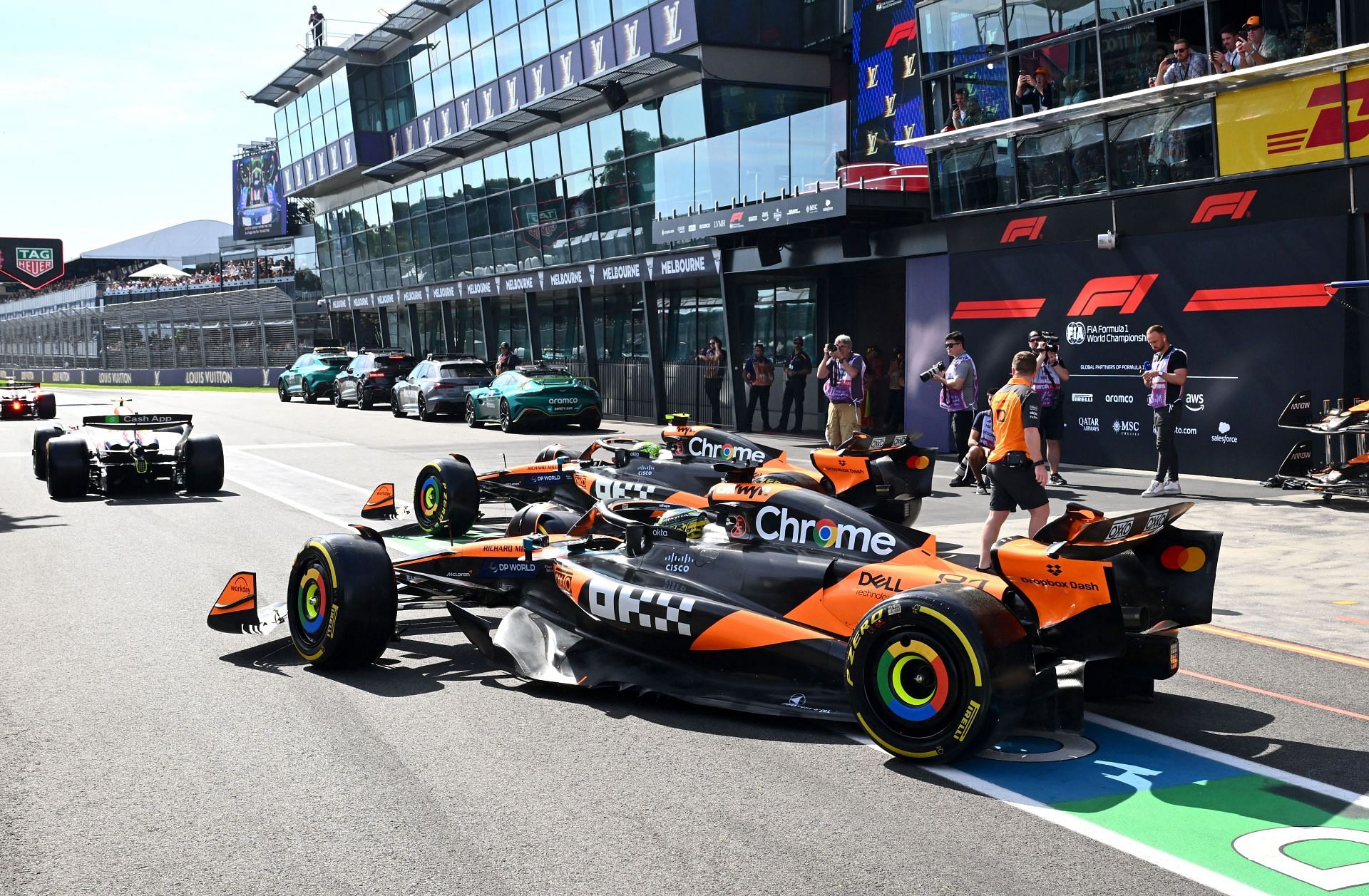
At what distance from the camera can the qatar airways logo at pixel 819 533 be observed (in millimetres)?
6383

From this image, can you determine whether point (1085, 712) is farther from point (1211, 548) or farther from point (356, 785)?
point (356, 785)

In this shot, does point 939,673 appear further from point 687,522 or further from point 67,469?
point 67,469

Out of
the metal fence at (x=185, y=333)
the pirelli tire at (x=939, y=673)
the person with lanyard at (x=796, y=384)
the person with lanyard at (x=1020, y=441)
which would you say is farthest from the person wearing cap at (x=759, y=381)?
the metal fence at (x=185, y=333)

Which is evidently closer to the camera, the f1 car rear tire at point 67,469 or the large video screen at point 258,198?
the f1 car rear tire at point 67,469

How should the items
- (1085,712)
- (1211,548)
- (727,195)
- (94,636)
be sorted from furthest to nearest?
(727,195), (94,636), (1085,712), (1211,548)

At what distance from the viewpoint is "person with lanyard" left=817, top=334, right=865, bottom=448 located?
1582 cm

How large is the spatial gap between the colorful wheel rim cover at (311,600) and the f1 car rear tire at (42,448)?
1151cm

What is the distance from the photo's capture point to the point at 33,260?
235 feet

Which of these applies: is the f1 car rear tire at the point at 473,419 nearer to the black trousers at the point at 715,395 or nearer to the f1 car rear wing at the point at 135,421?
the black trousers at the point at 715,395

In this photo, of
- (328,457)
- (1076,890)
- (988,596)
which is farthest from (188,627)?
(328,457)

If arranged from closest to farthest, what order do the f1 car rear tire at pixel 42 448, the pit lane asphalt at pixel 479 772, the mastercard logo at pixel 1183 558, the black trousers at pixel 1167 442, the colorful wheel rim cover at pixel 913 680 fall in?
the pit lane asphalt at pixel 479 772 → the colorful wheel rim cover at pixel 913 680 → the mastercard logo at pixel 1183 558 → the black trousers at pixel 1167 442 → the f1 car rear tire at pixel 42 448

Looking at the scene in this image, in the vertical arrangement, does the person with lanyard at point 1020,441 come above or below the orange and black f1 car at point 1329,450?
above

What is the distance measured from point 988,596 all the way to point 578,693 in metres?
2.25

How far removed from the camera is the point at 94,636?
747cm
